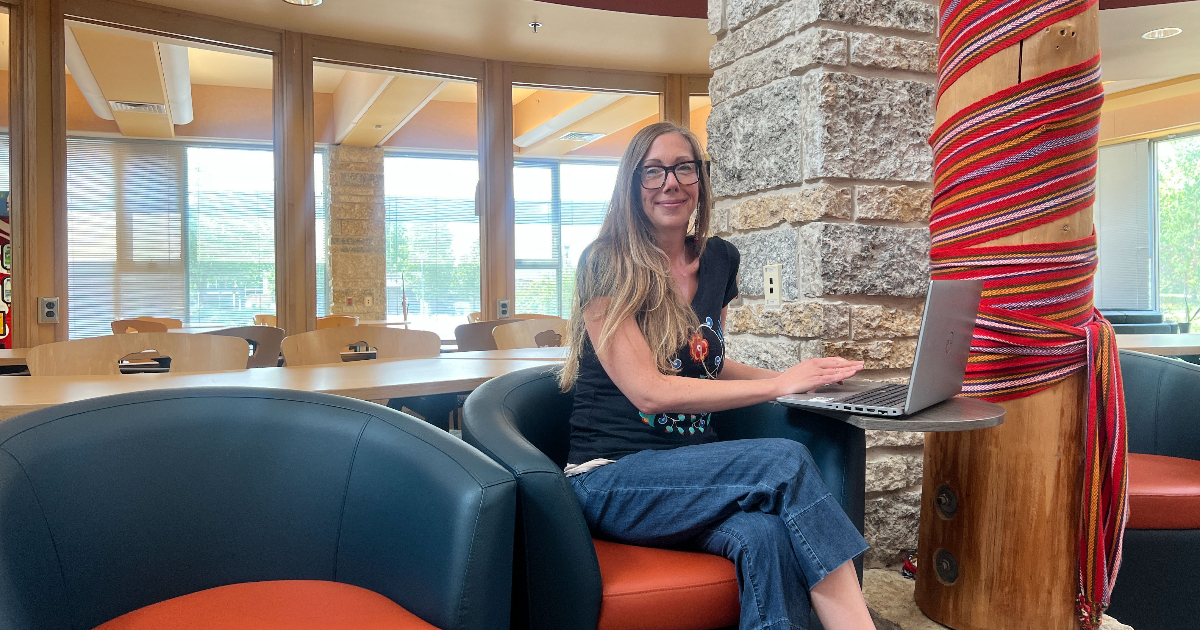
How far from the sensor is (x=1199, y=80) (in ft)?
25.0

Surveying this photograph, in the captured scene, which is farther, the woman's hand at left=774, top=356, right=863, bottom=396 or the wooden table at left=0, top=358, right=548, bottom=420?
the wooden table at left=0, top=358, right=548, bottom=420

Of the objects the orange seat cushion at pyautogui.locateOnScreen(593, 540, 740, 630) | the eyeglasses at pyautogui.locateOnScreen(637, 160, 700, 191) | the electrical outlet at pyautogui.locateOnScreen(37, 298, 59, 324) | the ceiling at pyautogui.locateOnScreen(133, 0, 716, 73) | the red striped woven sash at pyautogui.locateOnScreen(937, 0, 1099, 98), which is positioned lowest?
the orange seat cushion at pyautogui.locateOnScreen(593, 540, 740, 630)

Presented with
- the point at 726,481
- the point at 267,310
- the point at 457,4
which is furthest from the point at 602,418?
the point at 267,310

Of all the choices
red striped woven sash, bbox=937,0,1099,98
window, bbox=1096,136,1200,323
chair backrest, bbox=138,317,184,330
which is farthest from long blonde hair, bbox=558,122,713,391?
window, bbox=1096,136,1200,323

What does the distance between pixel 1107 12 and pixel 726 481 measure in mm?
5289

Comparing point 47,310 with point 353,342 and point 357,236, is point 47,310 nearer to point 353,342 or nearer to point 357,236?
point 357,236

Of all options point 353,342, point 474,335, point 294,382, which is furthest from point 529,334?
point 294,382

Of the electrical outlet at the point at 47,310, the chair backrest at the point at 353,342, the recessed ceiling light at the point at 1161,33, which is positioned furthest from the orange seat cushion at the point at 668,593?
the recessed ceiling light at the point at 1161,33

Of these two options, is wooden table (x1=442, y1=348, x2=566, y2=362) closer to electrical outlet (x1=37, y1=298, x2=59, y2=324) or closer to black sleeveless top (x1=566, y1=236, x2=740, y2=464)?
black sleeveless top (x1=566, y1=236, x2=740, y2=464)

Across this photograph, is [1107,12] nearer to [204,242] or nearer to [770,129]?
[770,129]

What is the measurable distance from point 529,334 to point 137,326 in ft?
9.29

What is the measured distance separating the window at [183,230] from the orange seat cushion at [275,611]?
465 cm

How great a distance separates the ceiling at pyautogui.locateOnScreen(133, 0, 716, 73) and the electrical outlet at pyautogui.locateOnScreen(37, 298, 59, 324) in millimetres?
1885

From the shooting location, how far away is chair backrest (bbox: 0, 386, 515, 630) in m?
1.11
